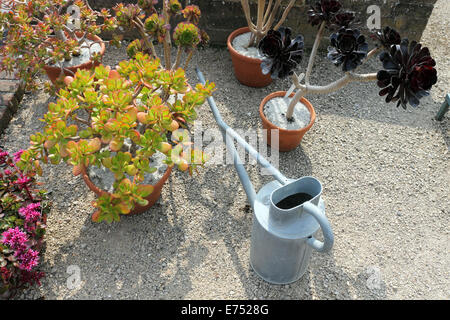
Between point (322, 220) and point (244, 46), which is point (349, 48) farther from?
point (244, 46)

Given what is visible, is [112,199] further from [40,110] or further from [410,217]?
[410,217]

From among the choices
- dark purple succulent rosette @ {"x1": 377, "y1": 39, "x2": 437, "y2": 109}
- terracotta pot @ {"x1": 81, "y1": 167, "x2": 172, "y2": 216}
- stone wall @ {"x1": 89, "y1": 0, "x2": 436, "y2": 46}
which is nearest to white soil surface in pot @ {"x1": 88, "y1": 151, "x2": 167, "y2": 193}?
terracotta pot @ {"x1": 81, "y1": 167, "x2": 172, "y2": 216}

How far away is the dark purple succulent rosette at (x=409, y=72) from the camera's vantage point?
1.75 m

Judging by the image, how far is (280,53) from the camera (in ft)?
6.69

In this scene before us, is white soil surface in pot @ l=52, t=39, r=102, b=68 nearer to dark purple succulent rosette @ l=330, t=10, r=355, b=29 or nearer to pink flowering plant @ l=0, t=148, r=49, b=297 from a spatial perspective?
pink flowering plant @ l=0, t=148, r=49, b=297

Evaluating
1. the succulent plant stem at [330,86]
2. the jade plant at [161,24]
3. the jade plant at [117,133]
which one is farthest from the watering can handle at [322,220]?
the jade plant at [161,24]

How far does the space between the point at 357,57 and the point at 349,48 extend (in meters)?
0.07

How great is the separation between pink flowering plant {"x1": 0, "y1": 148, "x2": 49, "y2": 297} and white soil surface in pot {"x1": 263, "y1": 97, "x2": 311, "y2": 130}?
5.27 ft

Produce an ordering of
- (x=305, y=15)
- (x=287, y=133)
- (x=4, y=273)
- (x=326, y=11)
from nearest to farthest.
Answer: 1. (x=4, y=273)
2. (x=326, y=11)
3. (x=287, y=133)
4. (x=305, y=15)

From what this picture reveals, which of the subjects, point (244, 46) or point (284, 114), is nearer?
point (284, 114)

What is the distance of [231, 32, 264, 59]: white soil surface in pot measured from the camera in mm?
3047

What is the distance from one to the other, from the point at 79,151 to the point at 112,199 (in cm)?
28

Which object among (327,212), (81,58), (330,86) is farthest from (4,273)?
(330,86)

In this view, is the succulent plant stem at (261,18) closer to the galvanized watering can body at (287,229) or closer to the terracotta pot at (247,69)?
the terracotta pot at (247,69)
